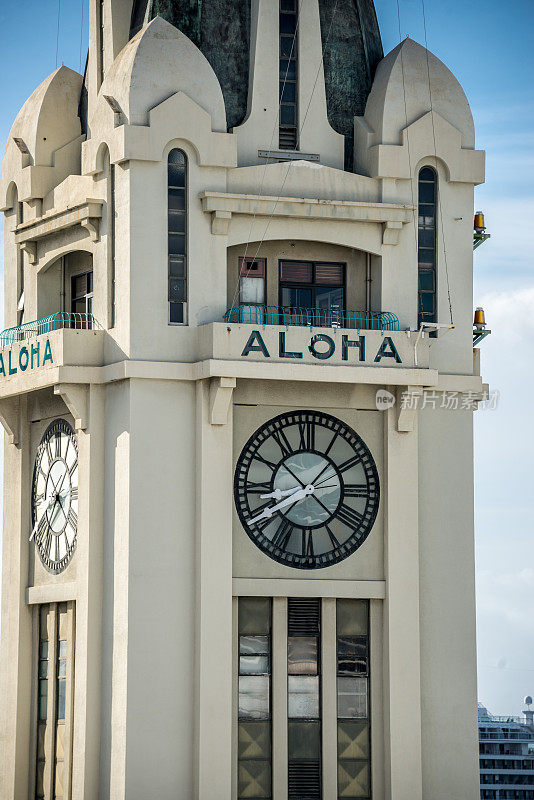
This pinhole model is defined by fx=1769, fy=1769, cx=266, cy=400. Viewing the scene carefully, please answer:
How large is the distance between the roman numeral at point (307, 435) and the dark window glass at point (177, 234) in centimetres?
386

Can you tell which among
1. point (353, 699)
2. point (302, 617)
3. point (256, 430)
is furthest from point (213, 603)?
point (256, 430)

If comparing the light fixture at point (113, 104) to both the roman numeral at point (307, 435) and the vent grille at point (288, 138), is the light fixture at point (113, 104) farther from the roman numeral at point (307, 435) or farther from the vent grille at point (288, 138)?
the roman numeral at point (307, 435)

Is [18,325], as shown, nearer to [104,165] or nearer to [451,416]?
[104,165]

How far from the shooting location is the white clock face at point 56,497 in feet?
144

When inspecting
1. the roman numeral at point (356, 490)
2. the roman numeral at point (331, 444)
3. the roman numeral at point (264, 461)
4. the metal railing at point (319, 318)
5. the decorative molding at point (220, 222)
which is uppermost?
the decorative molding at point (220, 222)

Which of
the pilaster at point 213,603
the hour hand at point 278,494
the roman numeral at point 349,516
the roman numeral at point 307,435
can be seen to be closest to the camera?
the pilaster at point 213,603

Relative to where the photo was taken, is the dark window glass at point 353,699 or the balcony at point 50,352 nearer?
the dark window glass at point 353,699

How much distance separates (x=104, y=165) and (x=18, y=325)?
6.12 meters

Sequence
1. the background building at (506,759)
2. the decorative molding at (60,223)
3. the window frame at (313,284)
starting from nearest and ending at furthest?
the decorative molding at (60,223) < the window frame at (313,284) < the background building at (506,759)

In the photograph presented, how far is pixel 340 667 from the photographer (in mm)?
41688

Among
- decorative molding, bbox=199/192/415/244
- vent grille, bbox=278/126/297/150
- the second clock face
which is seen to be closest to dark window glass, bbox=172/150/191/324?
decorative molding, bbox=199/192/415/244

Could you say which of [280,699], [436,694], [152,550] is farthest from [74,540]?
[436,694]

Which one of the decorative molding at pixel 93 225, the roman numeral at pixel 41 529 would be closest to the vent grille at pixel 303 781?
the roman numeral at pixel 41 529

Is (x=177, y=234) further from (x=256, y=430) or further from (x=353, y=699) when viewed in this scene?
(x=353, y=699)
